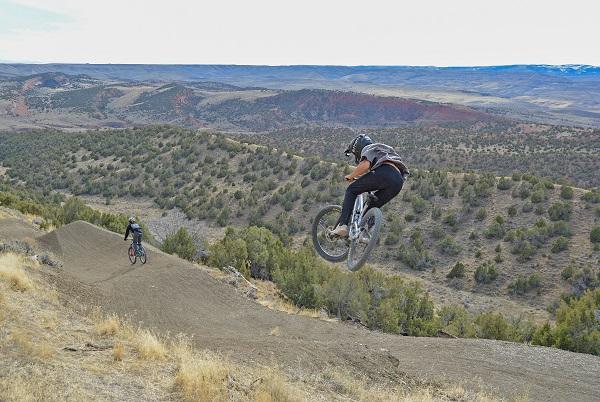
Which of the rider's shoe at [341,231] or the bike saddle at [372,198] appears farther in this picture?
the rider's shoe at [341,231]

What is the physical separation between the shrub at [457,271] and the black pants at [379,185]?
23272mm

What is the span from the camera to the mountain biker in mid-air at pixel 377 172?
9.34 m

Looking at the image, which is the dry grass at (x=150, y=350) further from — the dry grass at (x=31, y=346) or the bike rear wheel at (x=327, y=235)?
the bike rear wheel at (x=327, y=235)

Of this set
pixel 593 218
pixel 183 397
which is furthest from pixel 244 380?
pixel 593 218

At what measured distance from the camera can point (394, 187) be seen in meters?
9.45

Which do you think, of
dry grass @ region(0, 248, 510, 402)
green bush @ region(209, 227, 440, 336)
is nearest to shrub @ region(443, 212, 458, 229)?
green bush @ region(209, 227, 440, 336)

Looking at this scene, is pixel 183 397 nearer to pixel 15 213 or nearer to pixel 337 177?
pixel 15 213

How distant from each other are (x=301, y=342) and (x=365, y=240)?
5.04 meters

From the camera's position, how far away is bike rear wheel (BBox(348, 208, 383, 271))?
30.6 ft

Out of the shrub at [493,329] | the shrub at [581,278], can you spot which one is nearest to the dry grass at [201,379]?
the shrub at [493,329]

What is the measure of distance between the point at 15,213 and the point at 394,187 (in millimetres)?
29512

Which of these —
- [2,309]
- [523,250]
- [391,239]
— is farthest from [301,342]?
[391,239]

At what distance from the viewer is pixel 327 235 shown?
35.9ft

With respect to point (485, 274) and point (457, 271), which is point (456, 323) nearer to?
→ point (485, 274)
